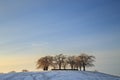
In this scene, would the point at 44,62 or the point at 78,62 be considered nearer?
the point at 78,62

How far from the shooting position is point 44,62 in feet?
406

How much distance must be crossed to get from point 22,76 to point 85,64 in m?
76.0

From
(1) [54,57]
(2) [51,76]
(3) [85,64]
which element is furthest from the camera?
(1) [54,57]

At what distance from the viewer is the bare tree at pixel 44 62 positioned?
12200cm

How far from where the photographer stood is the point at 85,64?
11800 cm

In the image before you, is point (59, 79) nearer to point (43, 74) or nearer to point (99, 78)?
point (43, 74)

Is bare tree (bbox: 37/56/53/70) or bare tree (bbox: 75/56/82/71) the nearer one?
bare tree (bbox: 75/56/82/71)

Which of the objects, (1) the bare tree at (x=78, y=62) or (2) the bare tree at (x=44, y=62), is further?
(2) the bare tree at (x=44, y=62)

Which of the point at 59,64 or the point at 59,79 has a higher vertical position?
the point at 59,64

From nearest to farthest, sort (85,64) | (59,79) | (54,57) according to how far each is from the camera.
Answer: (59,79), (85,64), (54,57)

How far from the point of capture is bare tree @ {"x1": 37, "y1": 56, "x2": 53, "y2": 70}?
122000mm

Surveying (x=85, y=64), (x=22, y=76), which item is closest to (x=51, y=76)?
(x=22, y=76)

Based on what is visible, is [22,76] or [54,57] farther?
[54,57]

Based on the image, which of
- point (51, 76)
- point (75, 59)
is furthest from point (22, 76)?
point (75, 59)
